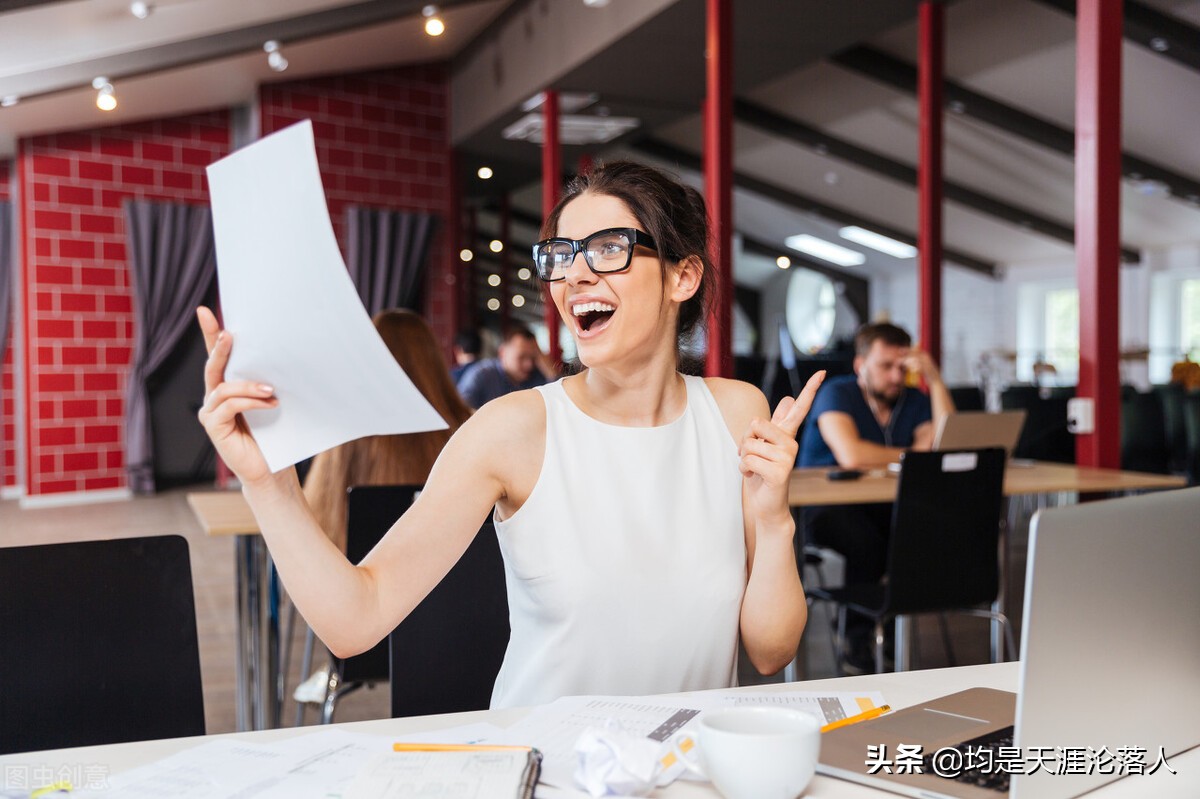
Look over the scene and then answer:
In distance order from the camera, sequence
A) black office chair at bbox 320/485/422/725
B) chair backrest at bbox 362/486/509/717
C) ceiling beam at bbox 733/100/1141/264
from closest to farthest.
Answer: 1. chair backrest at bbox 362/486/509/717
2. black office chair at bbox 320/485/422/725
3. ceiling beam at bbox 733/100/1141/264

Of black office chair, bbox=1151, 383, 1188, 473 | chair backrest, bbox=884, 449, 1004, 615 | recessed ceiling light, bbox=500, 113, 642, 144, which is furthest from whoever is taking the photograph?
recessed ceiling light, bbox=500, 113, 642, 144

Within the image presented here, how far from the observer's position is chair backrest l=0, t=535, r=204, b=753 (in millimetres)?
1295

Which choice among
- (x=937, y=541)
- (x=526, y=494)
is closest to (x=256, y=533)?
(x=526, y=494)

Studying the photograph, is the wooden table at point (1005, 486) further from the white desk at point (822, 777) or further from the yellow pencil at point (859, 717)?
the yellow pencil at point (859, 717)

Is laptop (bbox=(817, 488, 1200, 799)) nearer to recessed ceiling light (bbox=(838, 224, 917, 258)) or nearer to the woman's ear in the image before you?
the woman's ear

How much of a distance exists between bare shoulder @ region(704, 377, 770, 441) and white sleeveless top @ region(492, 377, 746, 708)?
11cm

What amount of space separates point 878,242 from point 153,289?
9.89 meters

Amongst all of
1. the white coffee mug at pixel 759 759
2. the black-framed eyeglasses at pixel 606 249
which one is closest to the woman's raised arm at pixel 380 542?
the black-framed eyeglasses at pixel 606 249

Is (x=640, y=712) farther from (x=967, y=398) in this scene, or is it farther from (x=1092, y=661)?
(x=967, y=398)

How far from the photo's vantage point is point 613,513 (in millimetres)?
1422

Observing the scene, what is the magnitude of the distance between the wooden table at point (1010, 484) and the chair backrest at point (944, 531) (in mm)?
212

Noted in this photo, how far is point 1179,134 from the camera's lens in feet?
29.4

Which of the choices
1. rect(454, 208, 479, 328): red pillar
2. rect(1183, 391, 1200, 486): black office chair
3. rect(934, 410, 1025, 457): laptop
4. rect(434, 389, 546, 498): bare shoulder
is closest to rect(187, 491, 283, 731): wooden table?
rect(434, 389, 546, 498): bare shoulder

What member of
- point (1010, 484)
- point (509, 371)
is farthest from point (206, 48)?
point (1010, 484)
